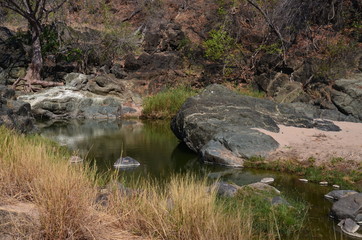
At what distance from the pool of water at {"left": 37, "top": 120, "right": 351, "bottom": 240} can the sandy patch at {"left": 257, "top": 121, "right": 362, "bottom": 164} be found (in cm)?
108

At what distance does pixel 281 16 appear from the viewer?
23094 millimetres

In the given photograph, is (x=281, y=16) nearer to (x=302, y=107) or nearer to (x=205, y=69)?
(x=205, y=69)

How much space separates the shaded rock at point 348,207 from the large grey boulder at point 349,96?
11.0 meters

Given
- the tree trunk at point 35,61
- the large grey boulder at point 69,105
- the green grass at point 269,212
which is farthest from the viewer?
the tree trunk at point 35,61

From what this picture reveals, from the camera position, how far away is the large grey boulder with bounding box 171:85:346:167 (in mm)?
9953

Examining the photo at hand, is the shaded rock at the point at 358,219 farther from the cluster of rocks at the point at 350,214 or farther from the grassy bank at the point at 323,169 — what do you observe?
the grassy bank at the point at 323,169

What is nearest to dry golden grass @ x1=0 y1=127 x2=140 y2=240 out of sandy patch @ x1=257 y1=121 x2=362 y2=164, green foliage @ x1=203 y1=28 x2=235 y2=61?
sandy patch @ x1=257 y1=121 x2=362 y2=164

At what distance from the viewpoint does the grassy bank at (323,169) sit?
8062 millimetres

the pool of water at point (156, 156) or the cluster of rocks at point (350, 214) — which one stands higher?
the cluster of rocks at point (350, 214)

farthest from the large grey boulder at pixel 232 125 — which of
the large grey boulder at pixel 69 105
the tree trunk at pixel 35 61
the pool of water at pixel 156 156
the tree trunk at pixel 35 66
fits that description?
the tree trunk at pixel 35 61

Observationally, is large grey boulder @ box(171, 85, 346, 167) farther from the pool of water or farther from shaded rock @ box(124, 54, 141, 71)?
shaded rock @ box(124, 54, 141, 71)

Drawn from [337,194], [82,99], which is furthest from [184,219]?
[82,99]

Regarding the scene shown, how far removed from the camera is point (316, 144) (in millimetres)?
10250

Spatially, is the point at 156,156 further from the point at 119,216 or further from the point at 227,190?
the point at 119,216
